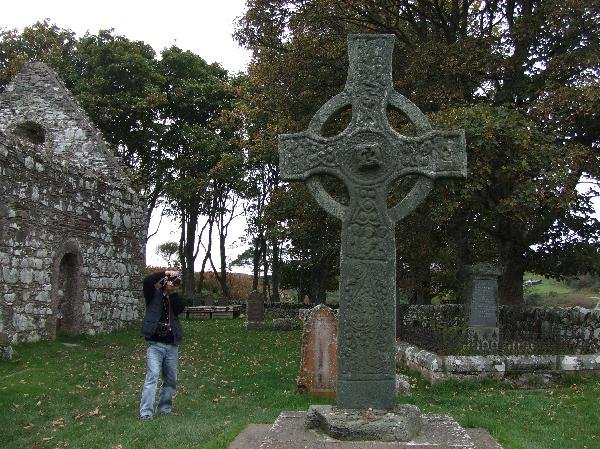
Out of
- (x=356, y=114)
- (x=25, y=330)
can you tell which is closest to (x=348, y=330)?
(x=356, y=114)

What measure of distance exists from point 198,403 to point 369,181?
483cm

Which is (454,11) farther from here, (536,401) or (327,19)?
(536,401)

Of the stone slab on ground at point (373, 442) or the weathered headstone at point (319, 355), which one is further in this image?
the weathered headstone at point (319, 355)

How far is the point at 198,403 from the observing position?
8891 millimetres

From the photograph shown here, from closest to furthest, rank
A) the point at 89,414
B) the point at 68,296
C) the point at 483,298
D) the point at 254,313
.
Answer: the point at 89,414 < the point at 483,298 < the point at 68,296 < the point at 254,313

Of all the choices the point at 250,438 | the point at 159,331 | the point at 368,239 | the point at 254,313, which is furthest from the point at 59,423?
the point at 254,313

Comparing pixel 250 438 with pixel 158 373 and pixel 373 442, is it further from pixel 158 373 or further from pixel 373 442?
pixel 158 373

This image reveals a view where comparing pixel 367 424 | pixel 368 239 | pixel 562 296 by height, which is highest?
pixel 368 239

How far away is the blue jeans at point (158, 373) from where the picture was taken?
7688 millimetres

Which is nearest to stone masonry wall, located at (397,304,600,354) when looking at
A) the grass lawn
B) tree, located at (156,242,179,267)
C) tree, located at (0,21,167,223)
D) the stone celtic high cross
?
the grass lawn

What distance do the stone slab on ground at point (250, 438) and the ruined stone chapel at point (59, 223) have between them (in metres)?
8.71

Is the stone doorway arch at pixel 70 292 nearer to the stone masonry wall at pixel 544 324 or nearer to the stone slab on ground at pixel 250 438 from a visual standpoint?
the stone masonry wall at pixel 544 324

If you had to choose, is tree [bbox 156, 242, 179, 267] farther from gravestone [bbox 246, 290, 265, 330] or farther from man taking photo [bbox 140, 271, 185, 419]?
man taking photo [bbox 140, 271, 185, 419]

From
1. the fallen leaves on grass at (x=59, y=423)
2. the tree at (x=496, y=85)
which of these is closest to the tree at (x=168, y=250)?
the tree at (x=496, y=85)
